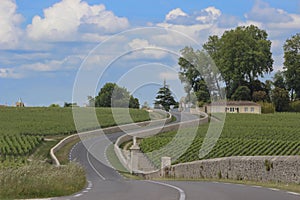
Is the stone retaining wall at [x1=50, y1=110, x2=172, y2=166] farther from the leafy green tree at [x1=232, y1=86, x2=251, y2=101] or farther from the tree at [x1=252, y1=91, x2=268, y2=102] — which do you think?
the tree at [x1=252, y1=91, x2=268, y2=102]

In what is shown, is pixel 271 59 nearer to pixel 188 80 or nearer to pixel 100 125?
pixel 188 80

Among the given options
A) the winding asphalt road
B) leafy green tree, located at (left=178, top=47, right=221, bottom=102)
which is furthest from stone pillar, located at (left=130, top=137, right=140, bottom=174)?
leafy green tree, located at (left=178, top=47, right=221, bottom=102)

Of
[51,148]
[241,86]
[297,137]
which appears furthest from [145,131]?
[241,86]

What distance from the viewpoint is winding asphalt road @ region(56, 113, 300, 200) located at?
1736 cm

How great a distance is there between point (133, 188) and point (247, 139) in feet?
183

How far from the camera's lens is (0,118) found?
330 ft

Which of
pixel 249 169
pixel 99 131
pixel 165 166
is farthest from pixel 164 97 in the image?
pixel 249 169

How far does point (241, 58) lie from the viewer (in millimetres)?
136750

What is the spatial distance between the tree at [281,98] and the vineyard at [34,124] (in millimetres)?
38927

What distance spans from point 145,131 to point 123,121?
563 inches

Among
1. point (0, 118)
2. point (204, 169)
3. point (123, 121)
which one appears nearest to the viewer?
point (204, 169)

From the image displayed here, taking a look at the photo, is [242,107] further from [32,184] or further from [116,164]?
[32,184]

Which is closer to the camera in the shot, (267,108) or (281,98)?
(267,108)

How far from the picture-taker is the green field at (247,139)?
→ 6450 centimetres
